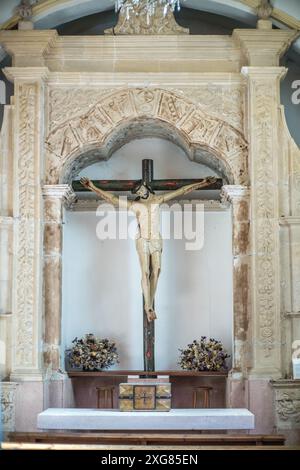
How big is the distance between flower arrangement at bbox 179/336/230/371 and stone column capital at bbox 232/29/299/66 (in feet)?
9.80

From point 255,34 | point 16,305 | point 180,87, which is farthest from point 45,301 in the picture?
point 255,34

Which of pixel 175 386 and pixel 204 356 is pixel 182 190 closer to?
pixel 204 356

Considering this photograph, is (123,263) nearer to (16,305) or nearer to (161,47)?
(16,305)

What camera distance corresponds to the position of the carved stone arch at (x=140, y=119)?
9555 mm

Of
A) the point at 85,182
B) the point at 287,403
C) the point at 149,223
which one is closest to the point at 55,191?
the point at 85,182

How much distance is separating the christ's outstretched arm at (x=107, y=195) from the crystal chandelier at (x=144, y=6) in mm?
1719

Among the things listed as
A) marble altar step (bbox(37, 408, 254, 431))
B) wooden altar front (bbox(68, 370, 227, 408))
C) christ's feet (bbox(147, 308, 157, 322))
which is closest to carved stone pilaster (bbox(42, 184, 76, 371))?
wooden altar front (bbox(68, 370, 227, 408))

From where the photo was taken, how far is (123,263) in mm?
10406

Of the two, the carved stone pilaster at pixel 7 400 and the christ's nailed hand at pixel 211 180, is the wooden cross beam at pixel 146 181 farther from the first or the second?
the carved stone pilaster at pixel 7 400

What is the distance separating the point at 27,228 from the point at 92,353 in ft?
5.04

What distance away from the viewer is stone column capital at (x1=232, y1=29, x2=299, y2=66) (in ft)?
31.1

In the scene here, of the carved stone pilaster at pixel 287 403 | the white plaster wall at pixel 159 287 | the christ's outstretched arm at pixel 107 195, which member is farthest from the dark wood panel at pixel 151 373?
the christ's outstretched arm at pixel 107 195

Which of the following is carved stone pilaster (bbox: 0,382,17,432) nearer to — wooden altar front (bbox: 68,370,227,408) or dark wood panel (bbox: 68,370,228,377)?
dark wood panel (bbox: 68,370,228,377)

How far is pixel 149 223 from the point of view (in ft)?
31.8
